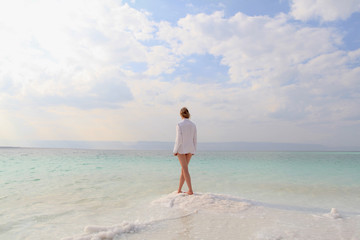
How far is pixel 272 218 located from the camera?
4.01 meters

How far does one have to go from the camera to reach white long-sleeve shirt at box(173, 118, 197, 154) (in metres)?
5.41

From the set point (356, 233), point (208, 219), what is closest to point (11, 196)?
point (208, 219)

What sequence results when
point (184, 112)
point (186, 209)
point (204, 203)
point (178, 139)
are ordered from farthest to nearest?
point (184, 112), point (178, 139), point (204, 203), point (186, 209)

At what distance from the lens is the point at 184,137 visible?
17.8 ft

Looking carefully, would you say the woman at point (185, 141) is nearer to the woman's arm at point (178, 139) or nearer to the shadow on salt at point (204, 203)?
the woman's arm at point (178, 139)

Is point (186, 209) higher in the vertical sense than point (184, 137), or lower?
lower

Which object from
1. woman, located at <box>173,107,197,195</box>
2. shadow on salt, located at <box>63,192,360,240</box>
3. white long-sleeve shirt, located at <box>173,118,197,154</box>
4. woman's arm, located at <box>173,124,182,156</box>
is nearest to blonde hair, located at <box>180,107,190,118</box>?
woman, located at <box>173,107,197,195</box>

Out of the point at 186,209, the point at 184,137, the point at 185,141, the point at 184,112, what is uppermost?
the point at 184,112

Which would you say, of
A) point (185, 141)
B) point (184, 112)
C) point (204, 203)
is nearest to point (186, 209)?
point (204, 203)

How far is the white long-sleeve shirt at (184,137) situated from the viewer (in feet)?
17.7

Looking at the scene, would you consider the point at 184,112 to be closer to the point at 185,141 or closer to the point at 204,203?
the point at 185,141

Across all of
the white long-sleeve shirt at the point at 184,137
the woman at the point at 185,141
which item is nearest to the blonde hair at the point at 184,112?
the woman at the point at 185,141

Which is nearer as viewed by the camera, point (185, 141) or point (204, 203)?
point (204, 203)

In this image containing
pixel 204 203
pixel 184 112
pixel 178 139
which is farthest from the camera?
pixel 184 112
